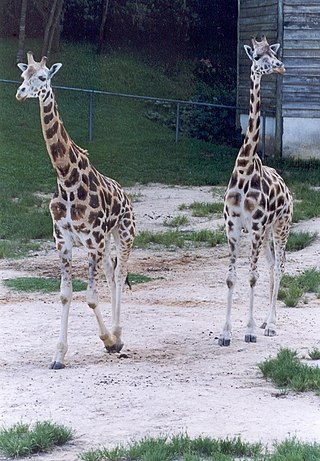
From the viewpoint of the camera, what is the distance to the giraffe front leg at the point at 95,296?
316 inches

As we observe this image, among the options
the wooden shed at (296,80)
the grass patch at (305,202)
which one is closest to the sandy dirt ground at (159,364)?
the grass patch at (305,202)

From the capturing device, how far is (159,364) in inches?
309

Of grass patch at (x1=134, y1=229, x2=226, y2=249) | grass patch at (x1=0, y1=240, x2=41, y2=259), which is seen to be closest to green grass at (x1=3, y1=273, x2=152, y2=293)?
grass patch at (x1=0, y1=240, x2=41, y2=259)

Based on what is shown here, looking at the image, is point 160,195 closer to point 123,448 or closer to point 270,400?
point 270,400

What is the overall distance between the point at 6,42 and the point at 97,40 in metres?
2.47

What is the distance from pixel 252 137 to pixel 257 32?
42.1 feet

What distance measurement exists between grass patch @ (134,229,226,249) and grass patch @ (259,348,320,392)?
5877 mm

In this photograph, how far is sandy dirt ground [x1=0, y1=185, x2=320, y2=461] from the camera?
20.7 ft

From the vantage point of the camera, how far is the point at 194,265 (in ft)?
40.7

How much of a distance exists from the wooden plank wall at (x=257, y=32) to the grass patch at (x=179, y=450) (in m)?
15.5

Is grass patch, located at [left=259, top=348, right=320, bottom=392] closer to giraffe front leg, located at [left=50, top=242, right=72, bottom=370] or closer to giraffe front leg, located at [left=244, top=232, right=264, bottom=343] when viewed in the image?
giraffe front leg, located at [left=244, top=232, right=264, bottom=343]

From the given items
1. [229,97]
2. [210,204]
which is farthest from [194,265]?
[229,97]

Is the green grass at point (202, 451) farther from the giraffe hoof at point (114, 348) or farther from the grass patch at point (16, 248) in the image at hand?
the grass patch at point (16, 248)

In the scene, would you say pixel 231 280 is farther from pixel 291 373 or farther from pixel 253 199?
pixel 291 373
